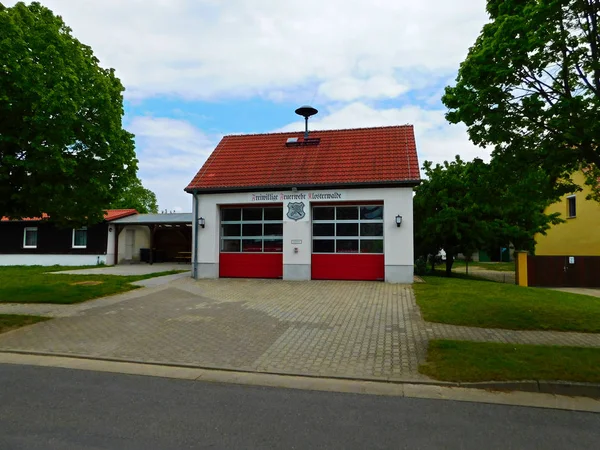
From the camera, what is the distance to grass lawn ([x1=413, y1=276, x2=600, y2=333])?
342 inches

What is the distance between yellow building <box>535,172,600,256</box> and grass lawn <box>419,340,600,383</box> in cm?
1858

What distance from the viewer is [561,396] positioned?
5.02 metres

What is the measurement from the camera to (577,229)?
24.0 metres

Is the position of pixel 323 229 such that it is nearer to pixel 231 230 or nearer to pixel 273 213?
pixel 273 213

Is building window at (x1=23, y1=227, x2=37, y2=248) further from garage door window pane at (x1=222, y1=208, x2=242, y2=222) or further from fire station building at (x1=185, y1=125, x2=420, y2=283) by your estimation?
garage door window pane at (x1=222, y1=208, x2=242, y2=222)

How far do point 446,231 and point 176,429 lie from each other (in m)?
17.3

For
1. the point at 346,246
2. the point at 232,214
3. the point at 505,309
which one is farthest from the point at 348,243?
the point at 505,309

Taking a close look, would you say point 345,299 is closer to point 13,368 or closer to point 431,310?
point 431,310

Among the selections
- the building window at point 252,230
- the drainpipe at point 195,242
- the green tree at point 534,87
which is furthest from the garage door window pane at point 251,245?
the green tree at point 534,87

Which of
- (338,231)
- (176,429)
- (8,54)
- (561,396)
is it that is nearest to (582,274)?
(338,231)

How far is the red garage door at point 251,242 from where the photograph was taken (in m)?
17.1

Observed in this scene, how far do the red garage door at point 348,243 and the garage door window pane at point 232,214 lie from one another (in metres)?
3.35

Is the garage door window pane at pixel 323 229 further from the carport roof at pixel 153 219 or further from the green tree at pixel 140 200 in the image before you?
the green tree at pixel 140 200

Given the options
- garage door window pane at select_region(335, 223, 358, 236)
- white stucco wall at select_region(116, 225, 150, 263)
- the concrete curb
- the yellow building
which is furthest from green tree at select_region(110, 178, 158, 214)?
the concrete curb
